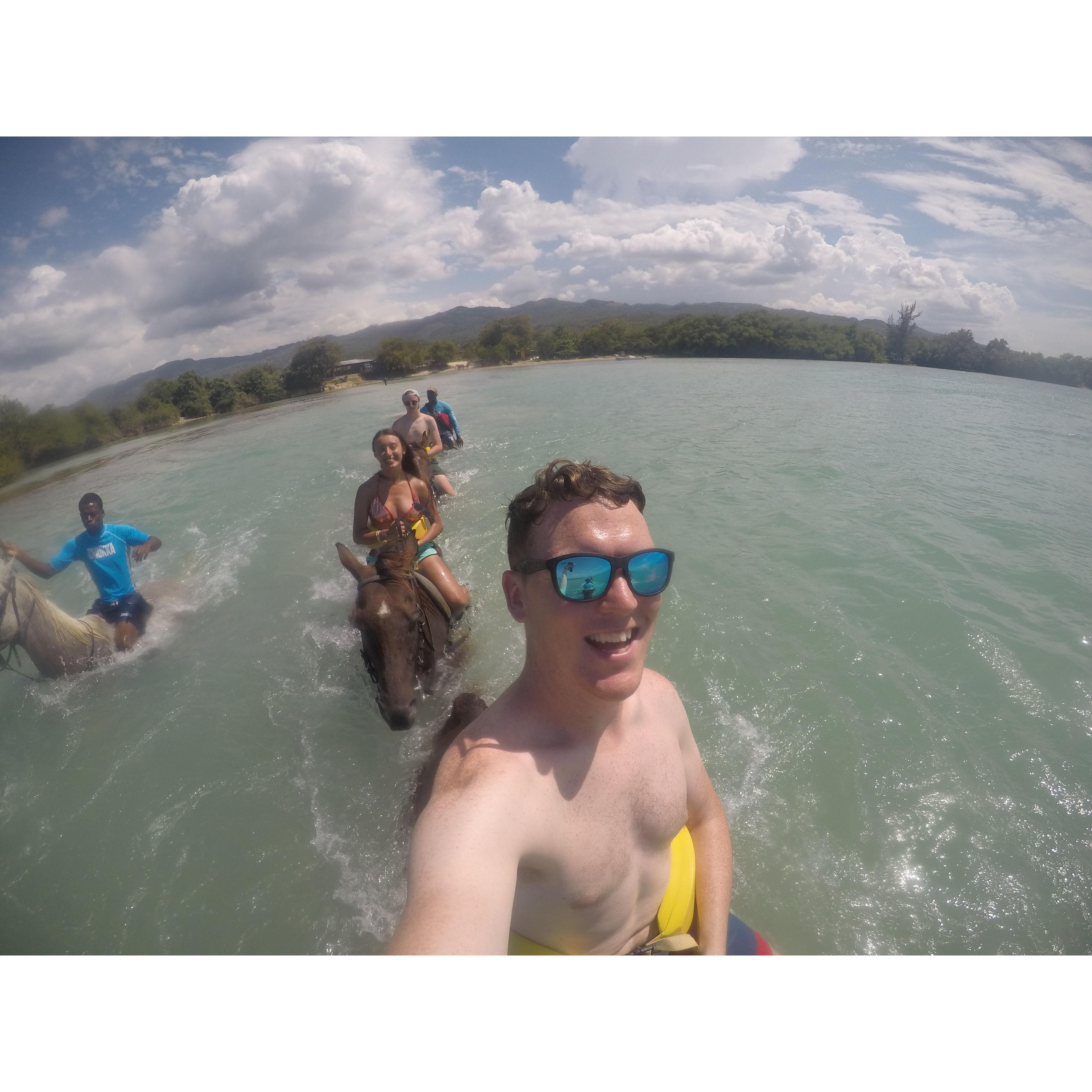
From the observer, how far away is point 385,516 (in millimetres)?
5750


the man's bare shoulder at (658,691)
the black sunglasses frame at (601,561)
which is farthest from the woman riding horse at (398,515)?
the black sunglasses frame at (601,561)

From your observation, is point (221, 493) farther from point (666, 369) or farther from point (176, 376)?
point (666, 369)

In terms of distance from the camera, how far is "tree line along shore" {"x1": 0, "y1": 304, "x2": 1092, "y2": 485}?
9.40m

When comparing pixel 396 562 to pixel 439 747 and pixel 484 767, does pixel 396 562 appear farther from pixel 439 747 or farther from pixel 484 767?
pixel 484 767

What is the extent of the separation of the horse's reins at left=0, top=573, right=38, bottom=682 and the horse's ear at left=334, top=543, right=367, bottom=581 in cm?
288

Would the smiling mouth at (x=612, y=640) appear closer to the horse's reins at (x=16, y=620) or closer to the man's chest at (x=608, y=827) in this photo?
the man's chest at (x=608, y=827)

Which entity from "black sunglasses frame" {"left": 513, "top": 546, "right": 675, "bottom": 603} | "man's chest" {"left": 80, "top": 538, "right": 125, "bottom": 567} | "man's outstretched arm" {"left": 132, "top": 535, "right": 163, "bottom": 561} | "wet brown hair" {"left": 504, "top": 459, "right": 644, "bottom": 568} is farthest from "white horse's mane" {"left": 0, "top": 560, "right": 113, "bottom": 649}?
"black sunglasses frame" {"left": 513, "top": 546, "right": 675, "bottom": 603}

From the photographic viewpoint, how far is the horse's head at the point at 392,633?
4.05 metres

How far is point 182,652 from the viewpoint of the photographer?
6641 millimetres

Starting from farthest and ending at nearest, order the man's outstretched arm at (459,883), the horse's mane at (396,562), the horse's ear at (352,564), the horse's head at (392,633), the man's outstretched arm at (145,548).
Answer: the man's outstretched arm at (145,548) → the horse's ear at (352,564) → the horse's mane at (396,562) → the horse's head at (392,633) → the man's outstretched arm at (459,883)

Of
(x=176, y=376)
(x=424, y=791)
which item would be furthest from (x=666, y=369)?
(x=424, y=791)

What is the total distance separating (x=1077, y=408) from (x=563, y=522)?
34.8 meters

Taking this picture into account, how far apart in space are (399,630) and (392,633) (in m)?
0.07

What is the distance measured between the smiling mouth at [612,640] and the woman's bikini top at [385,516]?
4.28 metres
